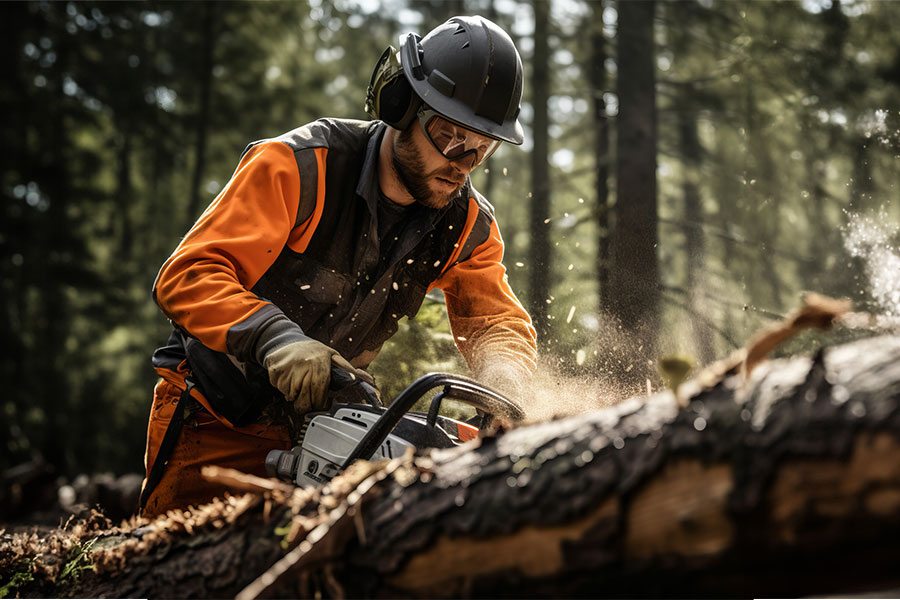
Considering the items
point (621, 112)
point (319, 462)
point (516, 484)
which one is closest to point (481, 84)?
point (319, 462)

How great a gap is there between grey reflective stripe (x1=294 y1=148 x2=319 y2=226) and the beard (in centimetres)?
43

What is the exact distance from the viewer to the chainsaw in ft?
8.02

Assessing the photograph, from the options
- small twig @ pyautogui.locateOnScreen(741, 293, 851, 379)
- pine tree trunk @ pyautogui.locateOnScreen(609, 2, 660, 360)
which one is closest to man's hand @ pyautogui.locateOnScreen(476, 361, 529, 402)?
small twig @ pyautogui.locateOnScreen(741, 293, 851, 379)

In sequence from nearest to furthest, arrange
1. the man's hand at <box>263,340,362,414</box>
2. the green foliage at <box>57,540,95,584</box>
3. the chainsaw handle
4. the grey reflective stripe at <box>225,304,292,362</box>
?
the chainsaw handle → the green foliage at <box>57,540,95,584</box> → the man's hand at <box>263,340,362,414</box> → the grey reflective stripe at <box>225,304,292,362</box>

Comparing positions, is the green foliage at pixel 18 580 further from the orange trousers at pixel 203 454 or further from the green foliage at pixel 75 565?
the orange trousers at pixel 203 454

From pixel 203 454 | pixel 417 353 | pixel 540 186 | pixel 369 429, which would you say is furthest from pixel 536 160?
pixel 369 429

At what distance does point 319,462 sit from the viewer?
2.76 m

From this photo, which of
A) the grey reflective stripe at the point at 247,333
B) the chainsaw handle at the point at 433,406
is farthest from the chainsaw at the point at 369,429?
the grey reflective stripe at the point at 247,333

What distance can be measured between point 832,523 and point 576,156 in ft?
61.2

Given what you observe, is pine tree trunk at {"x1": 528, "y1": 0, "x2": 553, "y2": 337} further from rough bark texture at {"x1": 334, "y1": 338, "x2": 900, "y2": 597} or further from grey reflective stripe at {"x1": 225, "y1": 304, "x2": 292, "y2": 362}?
rough bark texture at {"x1": 334, "y1": 338, "x2": 900, "y2": 597}

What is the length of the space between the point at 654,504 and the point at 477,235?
110 inches

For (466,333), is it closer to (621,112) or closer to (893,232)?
(621,112)

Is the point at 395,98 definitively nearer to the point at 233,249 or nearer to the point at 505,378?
the point at 233,249

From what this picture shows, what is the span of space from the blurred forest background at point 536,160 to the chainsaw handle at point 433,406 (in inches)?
95.4
